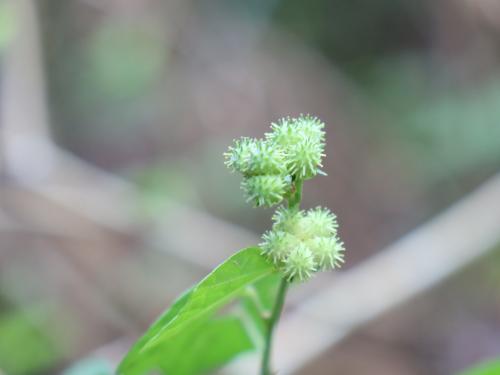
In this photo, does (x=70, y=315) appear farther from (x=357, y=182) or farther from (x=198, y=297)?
(x=198, y=297)

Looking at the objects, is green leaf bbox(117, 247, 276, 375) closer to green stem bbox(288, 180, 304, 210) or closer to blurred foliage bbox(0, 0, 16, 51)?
green stem bbox(288, 180, 304, 210)

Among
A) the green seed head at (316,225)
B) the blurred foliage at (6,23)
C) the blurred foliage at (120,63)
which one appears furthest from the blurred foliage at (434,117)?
the green seed head at (316,225)

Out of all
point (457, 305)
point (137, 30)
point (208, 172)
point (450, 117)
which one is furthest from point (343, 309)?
point (137, 30)

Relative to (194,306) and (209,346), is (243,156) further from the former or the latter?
(209,346)

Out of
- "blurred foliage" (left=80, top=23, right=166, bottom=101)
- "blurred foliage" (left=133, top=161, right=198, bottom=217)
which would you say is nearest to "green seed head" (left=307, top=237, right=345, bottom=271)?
"blurred foliage" (left=133, top=161, right=198, bottom=217)

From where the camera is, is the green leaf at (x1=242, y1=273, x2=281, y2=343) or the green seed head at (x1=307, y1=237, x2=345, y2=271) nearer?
the green seed head at (x1=307, y1=237, x2=345, y2=271)

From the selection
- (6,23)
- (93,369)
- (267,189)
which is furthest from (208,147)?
(267,189)

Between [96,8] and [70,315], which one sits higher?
[96,8]
